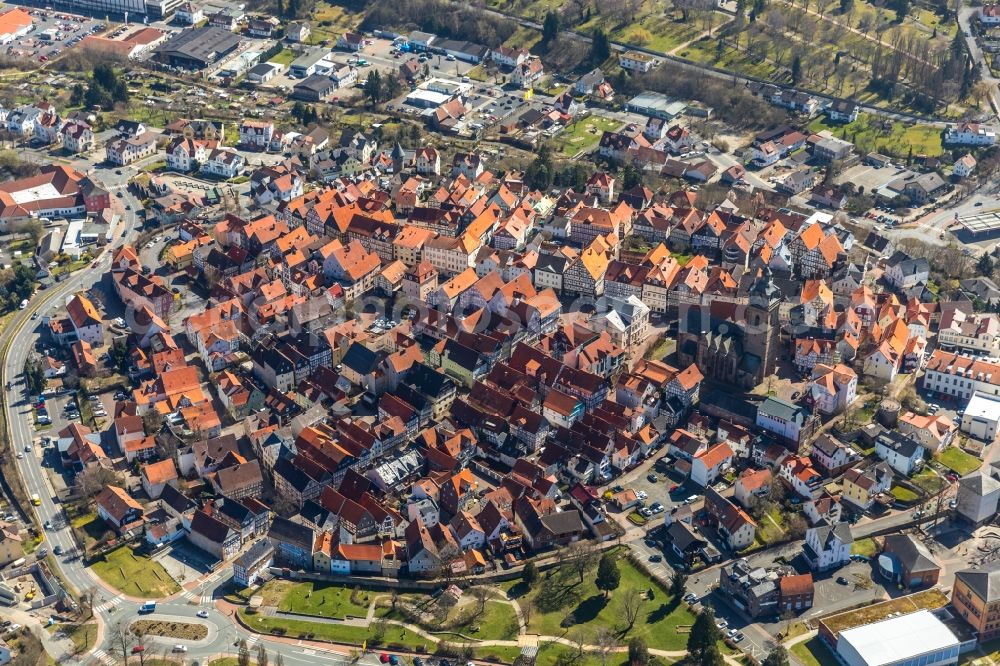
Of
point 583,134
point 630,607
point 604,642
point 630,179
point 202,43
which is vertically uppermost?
point 630,179

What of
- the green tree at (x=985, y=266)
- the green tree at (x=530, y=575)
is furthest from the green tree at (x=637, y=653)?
the green tree at (x=985, y=266)

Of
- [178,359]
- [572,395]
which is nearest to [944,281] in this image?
[572,395]

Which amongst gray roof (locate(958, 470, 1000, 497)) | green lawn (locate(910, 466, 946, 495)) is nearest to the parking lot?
green lawn (locate(910, 466, 946, 495))

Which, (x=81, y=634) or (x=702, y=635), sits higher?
(x=702, y=635)

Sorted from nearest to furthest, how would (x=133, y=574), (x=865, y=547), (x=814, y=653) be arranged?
(x=814, y=653) → (x=133, y=574) → (x=865, y=547)

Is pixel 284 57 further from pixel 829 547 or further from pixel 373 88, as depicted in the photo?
pixel 829 547

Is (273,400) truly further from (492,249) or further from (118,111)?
(118,111)

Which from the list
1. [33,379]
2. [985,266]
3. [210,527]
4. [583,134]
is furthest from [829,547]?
[583,134]
